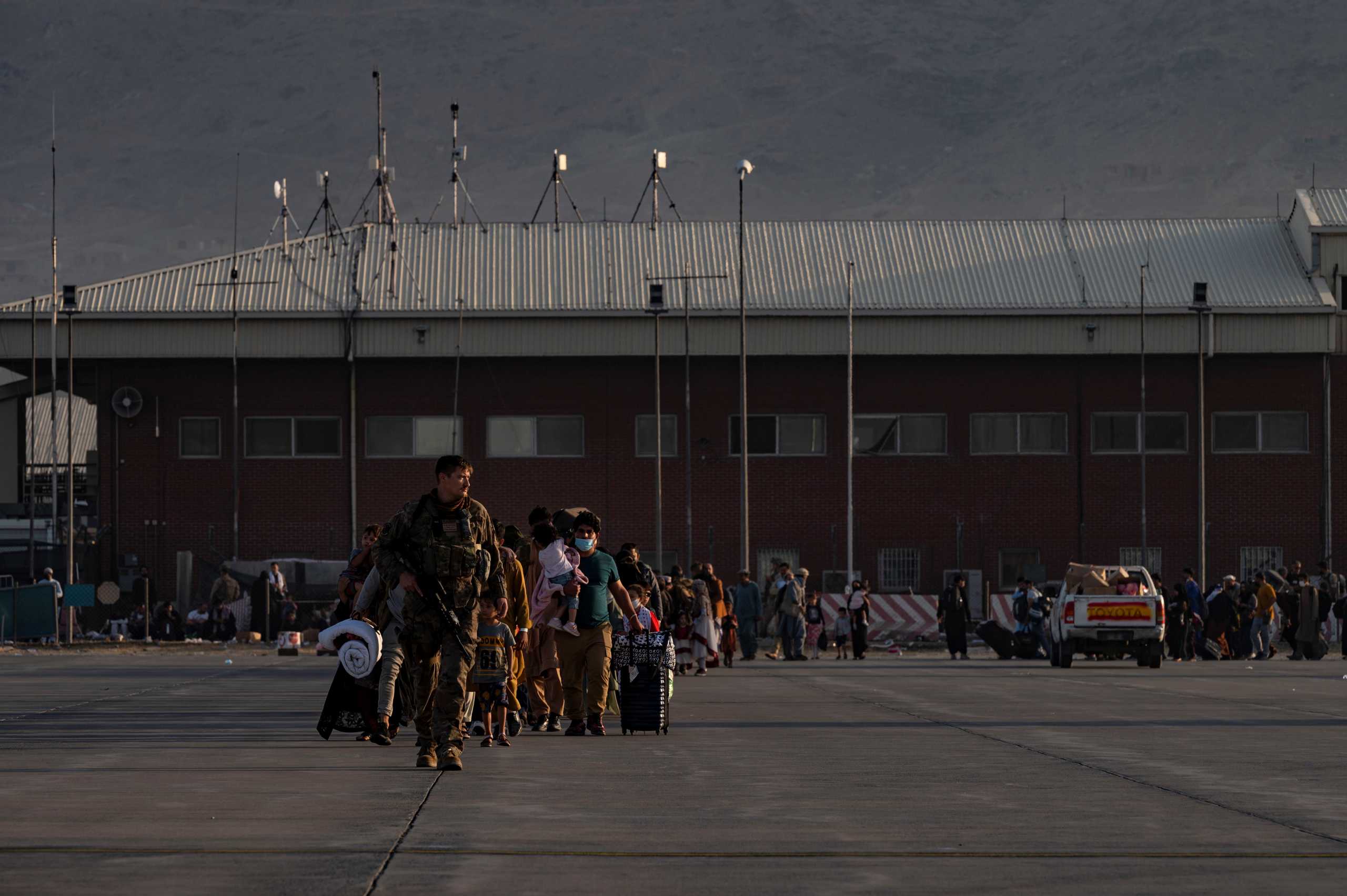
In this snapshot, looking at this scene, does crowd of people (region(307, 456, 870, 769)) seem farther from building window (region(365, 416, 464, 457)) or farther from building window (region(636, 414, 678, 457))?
building window (region(365, 416, 464, 457))

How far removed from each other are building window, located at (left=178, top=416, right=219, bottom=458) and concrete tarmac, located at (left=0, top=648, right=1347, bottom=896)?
124 feet

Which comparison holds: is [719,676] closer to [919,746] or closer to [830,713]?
[830,713]

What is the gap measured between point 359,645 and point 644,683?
409 cm

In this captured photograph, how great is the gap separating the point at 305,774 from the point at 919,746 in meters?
4.75

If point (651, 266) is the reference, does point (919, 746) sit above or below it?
below

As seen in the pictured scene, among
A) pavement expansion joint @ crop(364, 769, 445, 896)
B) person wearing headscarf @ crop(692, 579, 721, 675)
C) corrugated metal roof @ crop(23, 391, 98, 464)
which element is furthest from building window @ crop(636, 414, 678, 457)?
corrugated metal roof @ crop(23, 391, 98, 464)

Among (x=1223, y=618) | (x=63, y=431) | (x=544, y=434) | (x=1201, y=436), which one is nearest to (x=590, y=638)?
(x=1223, y=618)

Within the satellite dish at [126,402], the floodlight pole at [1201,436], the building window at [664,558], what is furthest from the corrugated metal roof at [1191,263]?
the satellite dish at [126,402]

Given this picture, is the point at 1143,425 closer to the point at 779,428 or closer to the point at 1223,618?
the point at 779,428

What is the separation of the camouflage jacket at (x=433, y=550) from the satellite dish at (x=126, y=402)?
46.1m

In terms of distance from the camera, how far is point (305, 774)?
12.5 m

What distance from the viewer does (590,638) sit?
646 inches

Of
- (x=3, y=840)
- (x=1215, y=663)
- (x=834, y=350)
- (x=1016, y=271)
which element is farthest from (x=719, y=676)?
(x=1016, y=271)

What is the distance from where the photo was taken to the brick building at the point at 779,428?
57281 millimetres
